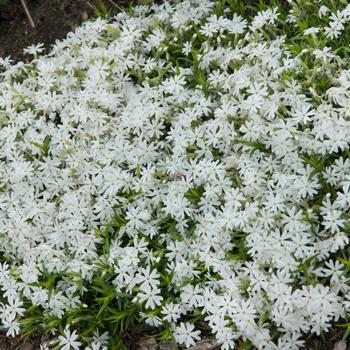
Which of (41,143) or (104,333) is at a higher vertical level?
(41,143)

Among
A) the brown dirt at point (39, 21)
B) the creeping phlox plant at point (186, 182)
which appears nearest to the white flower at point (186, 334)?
the creeping phlox plant at point (186, 182)

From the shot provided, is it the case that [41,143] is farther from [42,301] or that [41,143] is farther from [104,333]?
[104,333]

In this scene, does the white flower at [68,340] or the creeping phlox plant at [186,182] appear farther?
the white flower at [68,340]

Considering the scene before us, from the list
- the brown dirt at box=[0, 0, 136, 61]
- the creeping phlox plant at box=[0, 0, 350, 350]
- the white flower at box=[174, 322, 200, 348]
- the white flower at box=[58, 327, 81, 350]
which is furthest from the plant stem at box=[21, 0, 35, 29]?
the white flower at box=[174, 322, 200, 348]

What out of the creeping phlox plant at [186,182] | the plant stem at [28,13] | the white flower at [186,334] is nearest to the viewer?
the creeping phlox plant at [186,182]

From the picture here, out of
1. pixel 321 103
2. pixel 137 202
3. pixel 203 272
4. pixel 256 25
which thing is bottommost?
pixel 203 272

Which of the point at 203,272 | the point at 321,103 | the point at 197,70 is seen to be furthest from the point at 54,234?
the point at 321,103

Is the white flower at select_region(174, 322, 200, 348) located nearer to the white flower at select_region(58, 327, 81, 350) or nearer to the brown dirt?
the white flower at select_region(58, 327, 81, 350)

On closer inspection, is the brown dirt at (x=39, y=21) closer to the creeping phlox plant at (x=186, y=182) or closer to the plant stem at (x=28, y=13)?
the plant stem at (x=28, y=13)

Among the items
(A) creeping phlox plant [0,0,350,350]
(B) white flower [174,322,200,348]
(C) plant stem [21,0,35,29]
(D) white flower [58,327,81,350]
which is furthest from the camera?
(C) plant stem [21,0,35,29]
